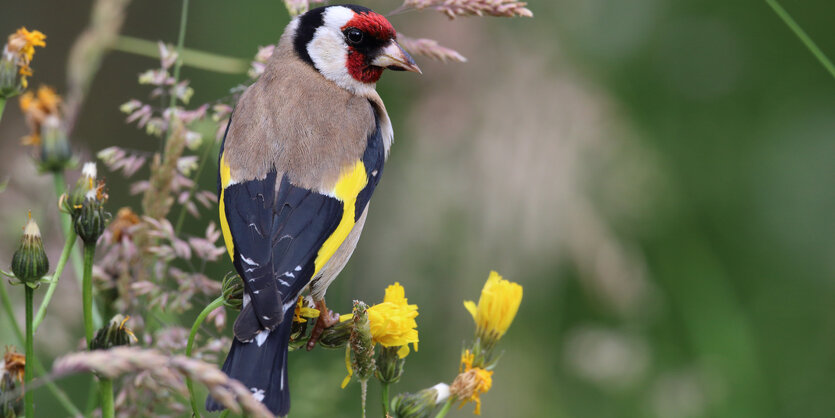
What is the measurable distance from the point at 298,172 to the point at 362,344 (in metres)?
0.62

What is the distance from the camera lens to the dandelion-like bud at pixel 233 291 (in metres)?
1.92

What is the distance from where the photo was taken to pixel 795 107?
3.86 meters

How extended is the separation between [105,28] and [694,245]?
2311mm

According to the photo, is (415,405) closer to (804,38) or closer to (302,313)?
(302,313)

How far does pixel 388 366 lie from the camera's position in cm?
192

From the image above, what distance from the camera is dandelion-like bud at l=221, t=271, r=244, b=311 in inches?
75.7

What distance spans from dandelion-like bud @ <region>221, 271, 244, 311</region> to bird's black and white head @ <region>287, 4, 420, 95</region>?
0.95 m

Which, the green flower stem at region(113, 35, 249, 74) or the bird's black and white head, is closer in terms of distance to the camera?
the green flower stem at region(113, 35, 249, 74)

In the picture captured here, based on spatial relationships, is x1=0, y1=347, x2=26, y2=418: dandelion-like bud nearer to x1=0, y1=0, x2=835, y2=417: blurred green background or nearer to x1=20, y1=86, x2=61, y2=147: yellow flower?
x1=20, y1=86, x2=61, y2=147: yellow flower

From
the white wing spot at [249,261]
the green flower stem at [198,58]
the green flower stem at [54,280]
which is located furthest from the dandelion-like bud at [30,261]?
the green flower stem at [198,58]

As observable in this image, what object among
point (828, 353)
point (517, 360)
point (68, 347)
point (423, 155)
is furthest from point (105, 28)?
point (828, 353)

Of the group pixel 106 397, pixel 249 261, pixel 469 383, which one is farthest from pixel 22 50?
pixel 469 383

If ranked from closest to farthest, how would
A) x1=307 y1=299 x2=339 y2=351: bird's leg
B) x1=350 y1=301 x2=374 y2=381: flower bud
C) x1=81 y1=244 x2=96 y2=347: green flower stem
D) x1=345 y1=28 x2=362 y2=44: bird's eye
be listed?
x1=81 y1=244 x2=96 y2=347: green flower stem
x1=350 y1=301 x2=374 y2=381: flower bud
x1=307 y1=299 x2=339 y2=351: bird's leg
x1=345 y1=28 x2=362 y2=44: bird's eye

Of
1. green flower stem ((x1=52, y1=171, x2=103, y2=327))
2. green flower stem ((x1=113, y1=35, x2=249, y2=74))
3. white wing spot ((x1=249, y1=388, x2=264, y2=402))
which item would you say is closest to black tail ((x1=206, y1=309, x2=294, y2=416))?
white wing spot ((x1=249, y1=388, x2=264, y2=402))
